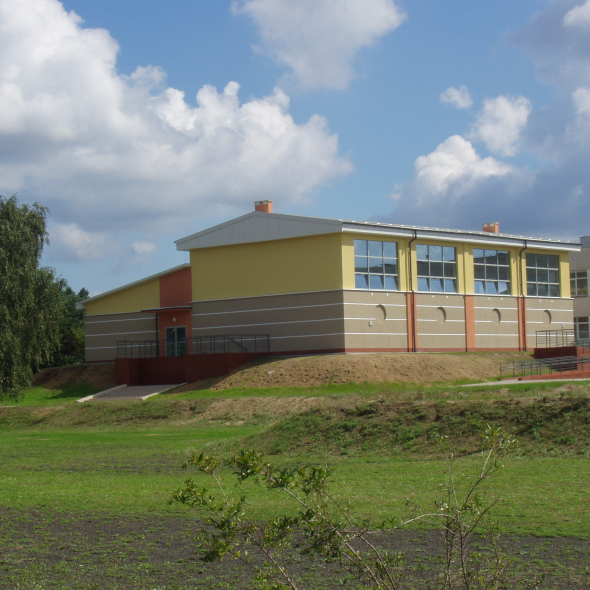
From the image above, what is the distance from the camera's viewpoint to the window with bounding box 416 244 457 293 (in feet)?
149

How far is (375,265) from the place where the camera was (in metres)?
43.4

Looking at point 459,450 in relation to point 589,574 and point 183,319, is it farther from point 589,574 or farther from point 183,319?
point 183,319

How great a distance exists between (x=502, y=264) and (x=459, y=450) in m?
35.1

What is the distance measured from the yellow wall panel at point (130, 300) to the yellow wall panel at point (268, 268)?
16.1 feet

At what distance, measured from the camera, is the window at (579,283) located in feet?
206

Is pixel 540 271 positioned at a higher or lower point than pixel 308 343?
higher

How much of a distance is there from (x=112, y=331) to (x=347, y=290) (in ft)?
64.6

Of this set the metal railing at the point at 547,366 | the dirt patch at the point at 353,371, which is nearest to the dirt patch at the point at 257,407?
the dirt patch at the point at 353,371

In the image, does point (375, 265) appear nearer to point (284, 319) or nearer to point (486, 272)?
point (284, 319)

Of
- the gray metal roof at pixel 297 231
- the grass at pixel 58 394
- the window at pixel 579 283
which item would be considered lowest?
the grass at pixel 58 394

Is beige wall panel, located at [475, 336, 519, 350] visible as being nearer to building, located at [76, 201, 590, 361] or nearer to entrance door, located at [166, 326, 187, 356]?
building, located at [76, 201, 590, 361]

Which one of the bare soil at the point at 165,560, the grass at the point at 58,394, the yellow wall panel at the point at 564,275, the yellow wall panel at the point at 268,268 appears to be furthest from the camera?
the yellow wall panel at the point at 564,275

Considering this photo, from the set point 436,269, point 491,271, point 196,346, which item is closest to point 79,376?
point 196,346

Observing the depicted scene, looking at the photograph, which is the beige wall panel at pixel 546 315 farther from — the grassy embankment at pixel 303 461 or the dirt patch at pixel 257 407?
the dirt patch at pixel 257 407
